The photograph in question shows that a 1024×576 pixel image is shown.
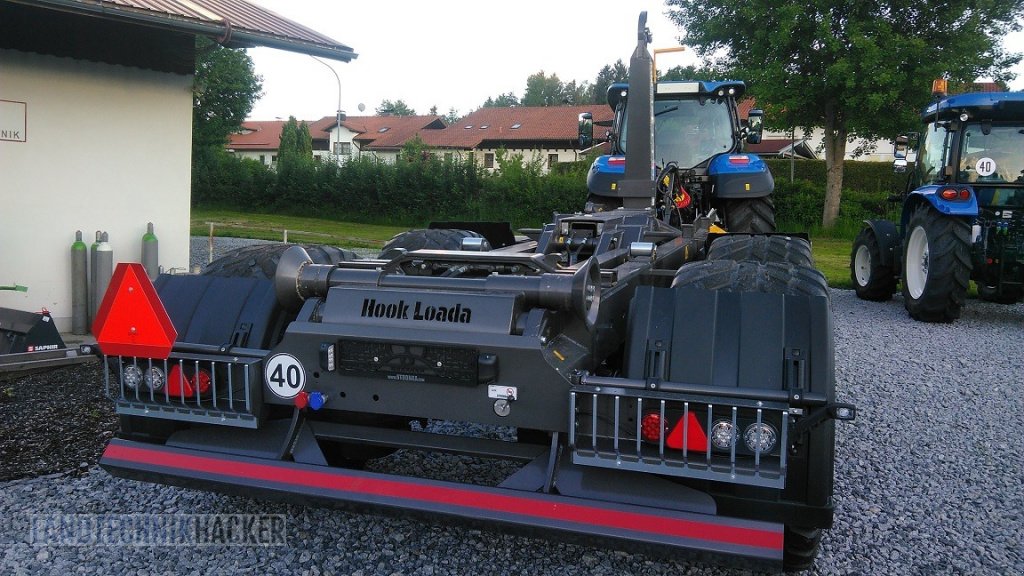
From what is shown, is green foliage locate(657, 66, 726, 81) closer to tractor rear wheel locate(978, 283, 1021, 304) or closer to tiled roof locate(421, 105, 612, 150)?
tractor rear wheel locate(978, 283, 1021, 304)

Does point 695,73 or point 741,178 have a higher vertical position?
point 695,73

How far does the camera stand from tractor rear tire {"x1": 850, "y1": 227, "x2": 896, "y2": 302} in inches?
432

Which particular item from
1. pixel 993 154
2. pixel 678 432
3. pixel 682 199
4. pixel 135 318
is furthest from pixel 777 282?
pixel 993 154

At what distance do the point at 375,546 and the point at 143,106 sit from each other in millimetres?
6606

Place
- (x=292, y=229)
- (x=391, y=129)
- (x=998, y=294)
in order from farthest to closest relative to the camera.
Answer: (x=391, y=129) < (x=292, y=229) < (x=998, y=294)

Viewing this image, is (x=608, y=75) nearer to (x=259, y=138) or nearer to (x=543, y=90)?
(x=543, y=90)

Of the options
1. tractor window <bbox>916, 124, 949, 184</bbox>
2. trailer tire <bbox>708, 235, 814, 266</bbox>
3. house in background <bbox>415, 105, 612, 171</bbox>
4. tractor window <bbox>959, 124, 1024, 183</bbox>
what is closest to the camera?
trailer tire <bbox>708, 235, 814, 266</bbox>

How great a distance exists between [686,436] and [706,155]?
288 inches

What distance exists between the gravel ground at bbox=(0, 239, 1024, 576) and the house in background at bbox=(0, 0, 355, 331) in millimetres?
3018

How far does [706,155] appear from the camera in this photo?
375 inches

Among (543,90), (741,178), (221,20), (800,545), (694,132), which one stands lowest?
(800,545)

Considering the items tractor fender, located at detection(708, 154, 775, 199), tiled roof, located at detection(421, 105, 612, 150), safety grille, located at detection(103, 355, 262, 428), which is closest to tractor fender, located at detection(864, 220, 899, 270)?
tractor fender, located at detection(708, 154, 775, 199)

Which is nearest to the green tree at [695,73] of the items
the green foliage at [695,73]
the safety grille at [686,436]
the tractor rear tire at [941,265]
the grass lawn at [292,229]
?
the green foliage at [695,73]

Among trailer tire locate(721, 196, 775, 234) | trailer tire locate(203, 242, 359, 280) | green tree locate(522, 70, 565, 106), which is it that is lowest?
trailer tire locate(203, 242, 359, 280)
